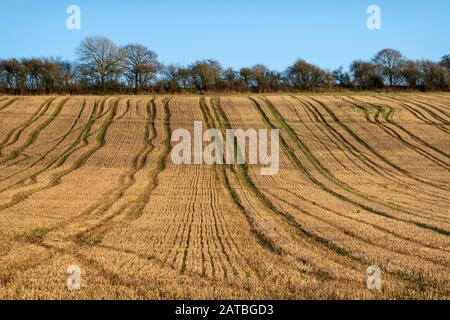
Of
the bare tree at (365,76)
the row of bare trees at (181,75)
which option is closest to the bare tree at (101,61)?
the row of bare trees at (181,75)

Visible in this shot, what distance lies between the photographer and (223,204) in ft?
100

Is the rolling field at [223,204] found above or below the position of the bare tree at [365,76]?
below

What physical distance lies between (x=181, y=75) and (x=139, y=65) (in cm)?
841

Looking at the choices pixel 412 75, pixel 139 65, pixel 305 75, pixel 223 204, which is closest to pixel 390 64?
pixel 412 75

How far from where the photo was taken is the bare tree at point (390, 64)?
107 m

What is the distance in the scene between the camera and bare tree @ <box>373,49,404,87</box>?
10700 cm

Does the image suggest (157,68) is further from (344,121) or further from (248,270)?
(248,270)

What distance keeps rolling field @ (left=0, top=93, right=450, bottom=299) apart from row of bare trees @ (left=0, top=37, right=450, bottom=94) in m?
25.3

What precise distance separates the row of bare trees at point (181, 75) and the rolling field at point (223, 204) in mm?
25282

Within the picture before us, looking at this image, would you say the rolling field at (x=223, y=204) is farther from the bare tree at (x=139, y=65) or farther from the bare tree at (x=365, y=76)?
the bare tree at (x=365, y=76)

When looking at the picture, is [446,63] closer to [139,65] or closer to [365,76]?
[365,76]

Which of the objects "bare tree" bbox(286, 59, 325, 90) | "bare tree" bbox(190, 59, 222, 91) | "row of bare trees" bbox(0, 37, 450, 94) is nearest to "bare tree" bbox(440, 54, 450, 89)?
"row of bare trees" bbox(0, 37, 450, 94)

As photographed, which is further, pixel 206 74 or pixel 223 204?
pixel 206 74
